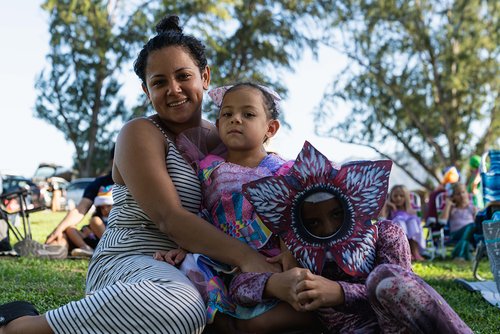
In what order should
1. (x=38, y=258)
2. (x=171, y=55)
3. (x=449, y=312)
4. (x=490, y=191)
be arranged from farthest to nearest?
(x=38, y=258) → (x=490, y=191) → (x=171, y=55) → (x=449, y=312)

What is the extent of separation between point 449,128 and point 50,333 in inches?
902

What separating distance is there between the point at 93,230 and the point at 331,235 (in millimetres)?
6507

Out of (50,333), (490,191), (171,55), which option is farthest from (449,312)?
(490,191)

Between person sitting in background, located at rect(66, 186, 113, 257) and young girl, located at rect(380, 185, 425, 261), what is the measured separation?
3.77 m

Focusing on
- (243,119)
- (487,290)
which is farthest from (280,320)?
(487,290)

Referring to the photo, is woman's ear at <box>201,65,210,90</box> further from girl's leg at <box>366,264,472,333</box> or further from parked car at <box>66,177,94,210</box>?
parked car at <box>66,177,94,210</box>

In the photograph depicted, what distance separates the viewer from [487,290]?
Result: 5402 millimetres

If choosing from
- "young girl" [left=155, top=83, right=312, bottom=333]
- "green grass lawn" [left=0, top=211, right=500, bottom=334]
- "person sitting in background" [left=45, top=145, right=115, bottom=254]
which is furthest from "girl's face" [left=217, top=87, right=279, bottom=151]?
"person sitting in background" [left=45, top=145, right=115, bottom=254]

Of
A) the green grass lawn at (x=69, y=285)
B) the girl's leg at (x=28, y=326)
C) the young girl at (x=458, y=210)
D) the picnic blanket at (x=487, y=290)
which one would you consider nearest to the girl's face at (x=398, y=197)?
the young girl at (x=458, y=210)

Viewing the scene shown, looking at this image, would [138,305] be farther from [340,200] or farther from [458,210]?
[458,210]

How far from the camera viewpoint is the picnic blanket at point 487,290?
4852 mm

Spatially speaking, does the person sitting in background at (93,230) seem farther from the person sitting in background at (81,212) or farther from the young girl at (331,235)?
the young girl at (331,235)

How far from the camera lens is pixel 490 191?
529 cm

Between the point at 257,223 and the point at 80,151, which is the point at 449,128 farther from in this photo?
the point at 257,223
